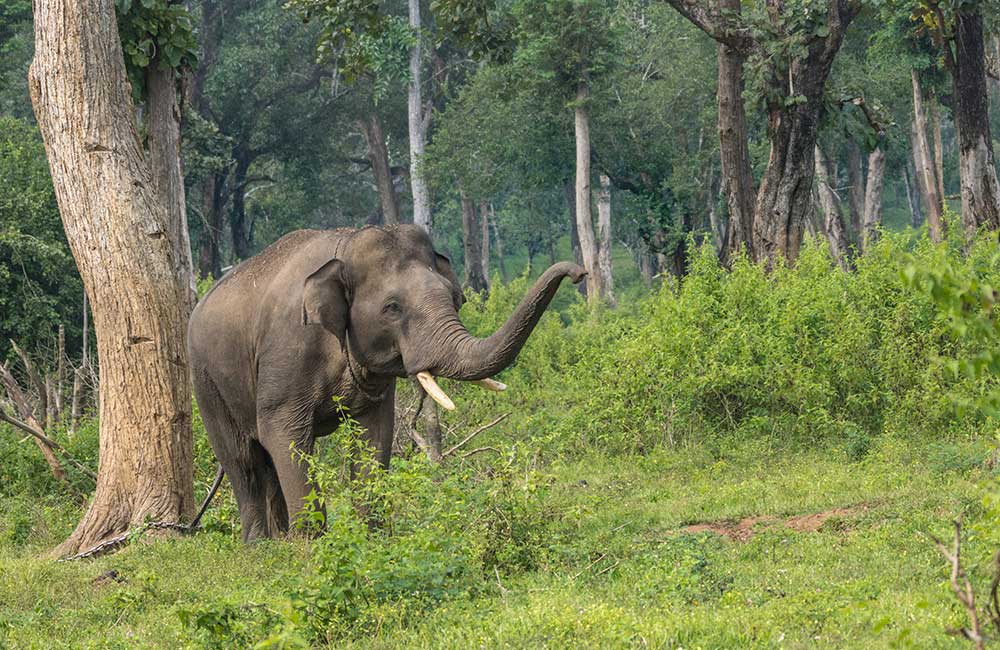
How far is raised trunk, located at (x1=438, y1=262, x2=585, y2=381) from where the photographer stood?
797 cm

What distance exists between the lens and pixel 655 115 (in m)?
40.7

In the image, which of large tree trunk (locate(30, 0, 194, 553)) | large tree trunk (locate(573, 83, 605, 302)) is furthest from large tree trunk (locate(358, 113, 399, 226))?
large tree trunk (locate(30, 0, 194, 553))

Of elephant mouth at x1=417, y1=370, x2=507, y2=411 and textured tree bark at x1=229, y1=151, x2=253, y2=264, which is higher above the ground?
textured tree bark at x1=229, y1=151, x2=253, y2=264

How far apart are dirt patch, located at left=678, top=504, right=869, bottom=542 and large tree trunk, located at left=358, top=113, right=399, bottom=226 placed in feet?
114

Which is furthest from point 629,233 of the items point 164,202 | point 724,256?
point 164,202

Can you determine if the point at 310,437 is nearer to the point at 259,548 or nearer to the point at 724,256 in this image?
the point at 259,548

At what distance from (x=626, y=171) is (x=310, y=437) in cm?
3249

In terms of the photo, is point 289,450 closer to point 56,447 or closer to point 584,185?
point 56,447

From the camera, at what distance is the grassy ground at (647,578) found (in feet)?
20.4

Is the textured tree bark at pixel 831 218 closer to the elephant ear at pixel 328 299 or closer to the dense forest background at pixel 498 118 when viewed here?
the dense forest background at pixel 498 118

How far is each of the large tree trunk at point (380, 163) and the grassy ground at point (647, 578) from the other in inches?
1308

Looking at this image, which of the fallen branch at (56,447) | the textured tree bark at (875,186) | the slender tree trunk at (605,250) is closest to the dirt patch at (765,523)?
the fallen branch at (56,447)

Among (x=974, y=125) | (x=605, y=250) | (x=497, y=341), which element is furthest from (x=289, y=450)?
(x=605, y=250)

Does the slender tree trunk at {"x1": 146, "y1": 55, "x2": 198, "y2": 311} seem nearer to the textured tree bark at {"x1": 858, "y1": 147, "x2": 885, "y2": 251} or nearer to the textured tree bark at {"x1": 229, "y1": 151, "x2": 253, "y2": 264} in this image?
the textured tree bark at {"x1": 858, "y1": 147, "x2": 885, "y2": 251}
